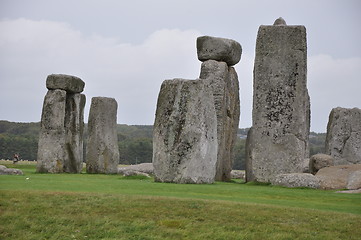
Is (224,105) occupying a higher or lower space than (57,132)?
higher

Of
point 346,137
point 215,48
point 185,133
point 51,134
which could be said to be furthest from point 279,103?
point 346,137

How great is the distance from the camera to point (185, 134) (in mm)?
20031

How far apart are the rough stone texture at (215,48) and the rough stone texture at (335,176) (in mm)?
5598

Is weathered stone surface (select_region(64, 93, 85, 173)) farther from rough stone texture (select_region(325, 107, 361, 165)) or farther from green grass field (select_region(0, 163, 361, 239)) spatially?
green grass field (select_region(0, 163, 361, 239))

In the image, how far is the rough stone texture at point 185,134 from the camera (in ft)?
65.9

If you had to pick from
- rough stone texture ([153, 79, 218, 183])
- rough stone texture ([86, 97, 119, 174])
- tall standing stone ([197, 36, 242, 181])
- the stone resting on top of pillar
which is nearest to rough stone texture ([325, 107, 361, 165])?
tall standing stone ([197, 36, 242, 181])

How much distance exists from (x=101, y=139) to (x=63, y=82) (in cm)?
314

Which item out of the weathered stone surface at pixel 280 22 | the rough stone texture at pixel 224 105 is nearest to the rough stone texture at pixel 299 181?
the rough stone texture at pixel 224 105

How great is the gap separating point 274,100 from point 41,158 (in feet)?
34.5

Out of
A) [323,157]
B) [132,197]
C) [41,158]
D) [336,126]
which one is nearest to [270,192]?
[132,197]

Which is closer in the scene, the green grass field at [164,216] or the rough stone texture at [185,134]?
the green grass field at [164,216]

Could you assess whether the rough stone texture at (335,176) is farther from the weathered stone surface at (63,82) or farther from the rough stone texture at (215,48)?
the weathered stone surface at (63,82)

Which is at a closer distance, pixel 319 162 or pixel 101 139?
pixel 319 162

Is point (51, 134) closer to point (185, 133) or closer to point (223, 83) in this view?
point (223, 83)
